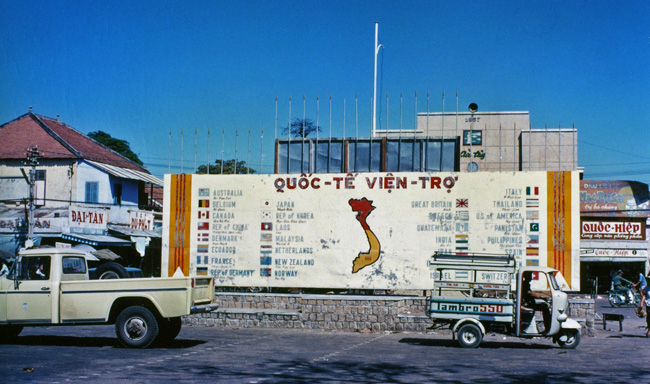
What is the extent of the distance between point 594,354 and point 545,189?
523 cm

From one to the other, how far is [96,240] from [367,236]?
19.8m

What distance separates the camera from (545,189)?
1916cm

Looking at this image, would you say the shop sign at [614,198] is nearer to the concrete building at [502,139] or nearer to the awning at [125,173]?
the concrete building at [502,139]

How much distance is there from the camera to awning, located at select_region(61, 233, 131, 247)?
34.8m

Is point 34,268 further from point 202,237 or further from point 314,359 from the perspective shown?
point 314,359

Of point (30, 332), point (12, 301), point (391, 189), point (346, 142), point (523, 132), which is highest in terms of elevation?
point (523, 132)

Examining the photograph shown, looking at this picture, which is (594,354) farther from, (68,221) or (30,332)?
(68,221)

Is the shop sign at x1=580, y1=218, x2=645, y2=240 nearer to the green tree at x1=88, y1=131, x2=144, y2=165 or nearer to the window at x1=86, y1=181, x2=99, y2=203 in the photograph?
the window at x1=86, y1=181, x2=99, y2=203

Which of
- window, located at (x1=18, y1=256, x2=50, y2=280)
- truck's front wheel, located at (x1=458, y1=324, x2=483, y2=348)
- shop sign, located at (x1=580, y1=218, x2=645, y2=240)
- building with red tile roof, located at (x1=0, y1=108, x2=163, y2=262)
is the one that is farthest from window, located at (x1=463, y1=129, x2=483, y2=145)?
window, located at (x1=18, y1=256, x2=50, y2=280)

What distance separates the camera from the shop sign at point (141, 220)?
4209 centimetres

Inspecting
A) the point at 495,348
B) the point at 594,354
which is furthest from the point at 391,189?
the point at 594,354

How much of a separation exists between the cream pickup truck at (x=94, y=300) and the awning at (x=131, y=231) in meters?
23.8

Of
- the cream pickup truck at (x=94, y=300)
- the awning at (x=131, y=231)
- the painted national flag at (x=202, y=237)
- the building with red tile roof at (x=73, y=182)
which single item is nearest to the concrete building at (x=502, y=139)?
the awning at (x=131, y=231)


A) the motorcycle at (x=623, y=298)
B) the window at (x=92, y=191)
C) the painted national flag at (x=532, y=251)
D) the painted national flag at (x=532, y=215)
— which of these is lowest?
the motorcycle at (x=623, y=298)
